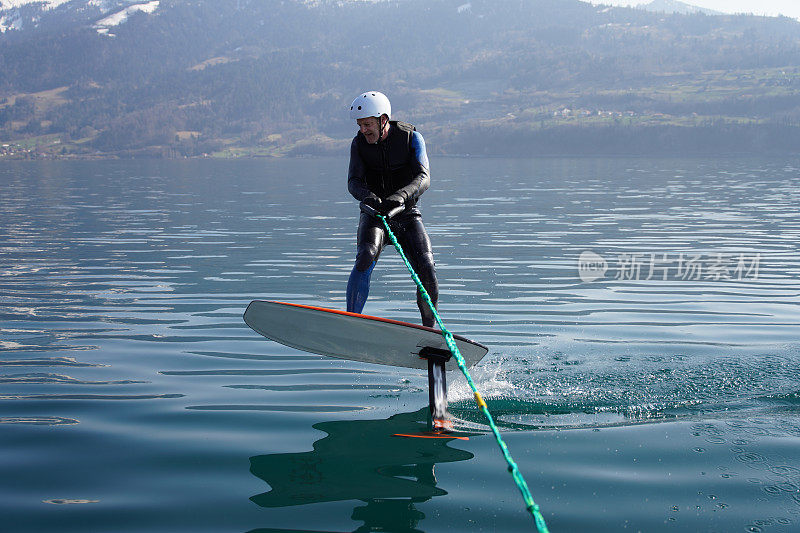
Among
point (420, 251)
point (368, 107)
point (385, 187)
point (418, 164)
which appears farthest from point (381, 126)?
point (420, 251)

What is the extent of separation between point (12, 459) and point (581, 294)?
11860 mm

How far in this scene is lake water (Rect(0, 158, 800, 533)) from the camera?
5.62 m

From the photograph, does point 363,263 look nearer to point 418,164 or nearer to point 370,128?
point 418,164

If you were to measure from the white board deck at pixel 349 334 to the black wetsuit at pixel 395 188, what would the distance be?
1.05m

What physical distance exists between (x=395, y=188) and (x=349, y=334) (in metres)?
2.51

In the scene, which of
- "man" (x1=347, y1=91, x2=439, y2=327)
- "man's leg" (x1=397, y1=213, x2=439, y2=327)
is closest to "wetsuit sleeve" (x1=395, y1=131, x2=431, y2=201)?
"man" (x1=347, y1=91, x2=439, y2=327)

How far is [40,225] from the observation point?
33656 mm

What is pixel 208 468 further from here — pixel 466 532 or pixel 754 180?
pixel 754 180

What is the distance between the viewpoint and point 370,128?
9.62 meters

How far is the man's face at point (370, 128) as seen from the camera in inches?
375

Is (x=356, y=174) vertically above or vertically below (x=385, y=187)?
above

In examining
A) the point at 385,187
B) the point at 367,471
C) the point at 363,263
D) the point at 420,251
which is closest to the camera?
the point at 367,471

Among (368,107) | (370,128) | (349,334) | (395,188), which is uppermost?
(368,107)

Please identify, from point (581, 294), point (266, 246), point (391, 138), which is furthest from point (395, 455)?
point (266, 246)
